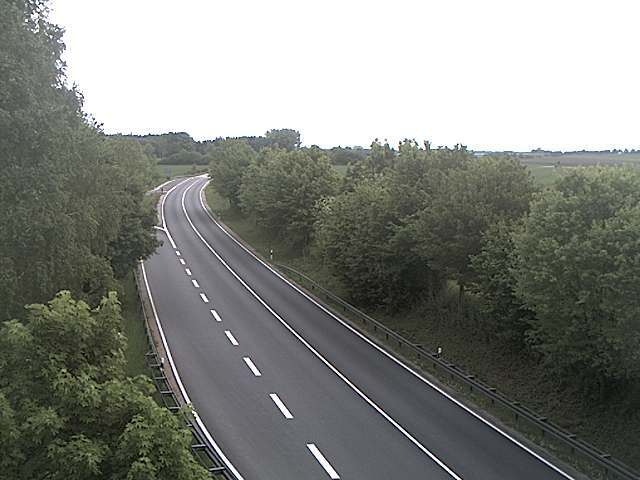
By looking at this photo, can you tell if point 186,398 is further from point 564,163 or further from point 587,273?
point 564,163

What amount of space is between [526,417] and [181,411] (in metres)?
12.7

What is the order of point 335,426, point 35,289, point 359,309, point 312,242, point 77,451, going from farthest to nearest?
point 312,242
point 359,309
point 335,426
point 35,289
point 77,451

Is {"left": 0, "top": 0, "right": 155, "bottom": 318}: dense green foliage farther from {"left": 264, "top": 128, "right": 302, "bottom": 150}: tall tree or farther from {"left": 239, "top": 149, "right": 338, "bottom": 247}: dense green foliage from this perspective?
{"left": 264, "top": 128, "right": 302, "bottom": 150}: tall tree

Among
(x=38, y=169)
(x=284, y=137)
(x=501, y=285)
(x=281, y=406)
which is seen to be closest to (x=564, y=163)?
(x=501, y=285)

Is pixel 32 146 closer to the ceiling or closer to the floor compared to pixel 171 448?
closer to the ceiling

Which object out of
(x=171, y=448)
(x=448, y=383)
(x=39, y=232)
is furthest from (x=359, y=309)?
(x=171, y=448)

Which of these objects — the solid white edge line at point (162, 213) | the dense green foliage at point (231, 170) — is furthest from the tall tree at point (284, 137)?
the dense green foliage at point (231, 170)

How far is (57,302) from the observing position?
9523 millimetres

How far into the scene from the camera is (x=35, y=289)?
1670 centimetres

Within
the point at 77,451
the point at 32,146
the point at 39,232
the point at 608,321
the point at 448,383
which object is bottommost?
the point at 448,383

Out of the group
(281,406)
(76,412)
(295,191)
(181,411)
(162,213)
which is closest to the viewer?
(76,412)

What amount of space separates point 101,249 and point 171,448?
680 inches

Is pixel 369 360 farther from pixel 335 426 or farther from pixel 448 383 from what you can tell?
pixel 335 426

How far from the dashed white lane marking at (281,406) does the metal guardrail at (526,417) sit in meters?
6.17
